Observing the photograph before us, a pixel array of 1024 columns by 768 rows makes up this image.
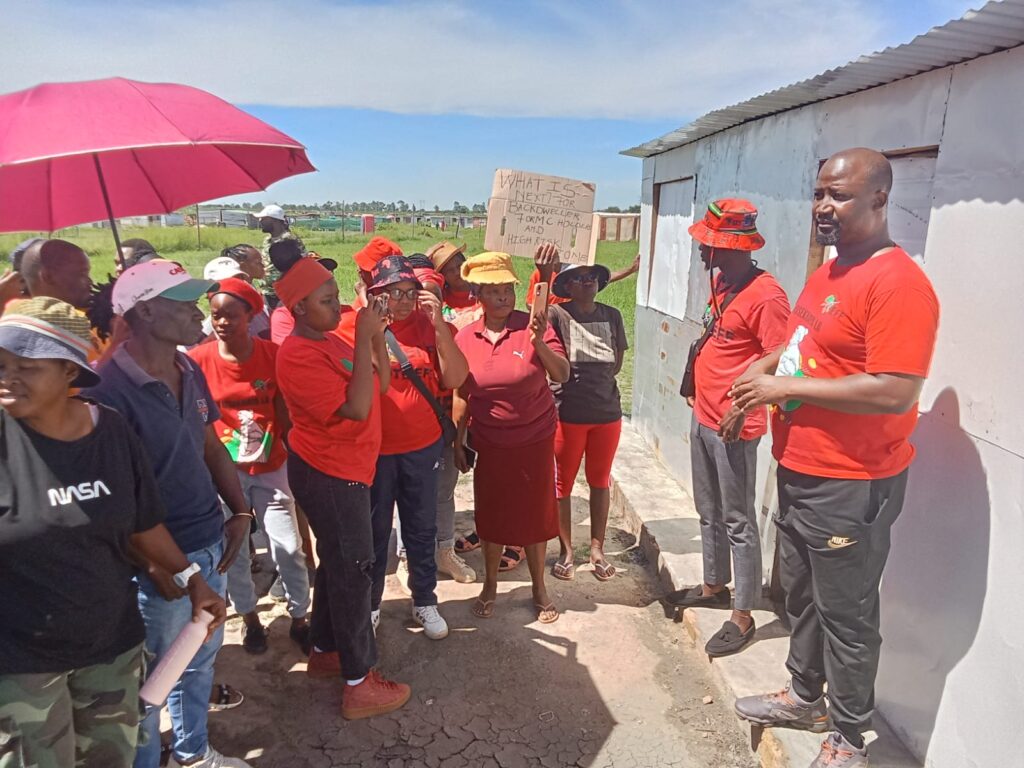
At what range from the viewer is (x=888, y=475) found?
2293mm

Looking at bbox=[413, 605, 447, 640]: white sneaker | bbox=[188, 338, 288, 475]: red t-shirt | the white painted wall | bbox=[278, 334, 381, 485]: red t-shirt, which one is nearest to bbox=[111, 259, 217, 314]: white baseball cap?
bbox=[278, 334, 381, 485]: red t-shirt

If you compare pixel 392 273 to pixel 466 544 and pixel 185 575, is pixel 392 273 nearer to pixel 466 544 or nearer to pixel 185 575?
pixel 185 575

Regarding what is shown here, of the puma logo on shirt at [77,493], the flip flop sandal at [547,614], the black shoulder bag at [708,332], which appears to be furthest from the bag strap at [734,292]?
the puma logo on shirt at [77,493]

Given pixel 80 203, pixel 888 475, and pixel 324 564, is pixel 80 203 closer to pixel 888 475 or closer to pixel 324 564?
pixel 324 564

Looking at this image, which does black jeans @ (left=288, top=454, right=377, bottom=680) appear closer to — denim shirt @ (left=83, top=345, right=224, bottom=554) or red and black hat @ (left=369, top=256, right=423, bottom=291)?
denim shirt @ (left=83, top=345, right=224, bottom=554)

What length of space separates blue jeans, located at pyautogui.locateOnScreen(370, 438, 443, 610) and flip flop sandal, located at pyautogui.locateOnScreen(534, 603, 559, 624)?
662 mm

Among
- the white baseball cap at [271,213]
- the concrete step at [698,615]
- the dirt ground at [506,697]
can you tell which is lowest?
the dirt ground at [506,697]

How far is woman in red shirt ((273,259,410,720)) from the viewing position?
267 centimetres

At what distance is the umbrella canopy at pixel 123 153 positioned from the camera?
1.96m

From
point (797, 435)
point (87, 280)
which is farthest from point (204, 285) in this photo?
point (797, 435)

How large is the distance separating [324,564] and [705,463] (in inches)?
78.4

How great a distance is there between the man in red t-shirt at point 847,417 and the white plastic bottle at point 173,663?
2.03 metres

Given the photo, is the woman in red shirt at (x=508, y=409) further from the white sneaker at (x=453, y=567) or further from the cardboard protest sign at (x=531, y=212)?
the white sneaker at (x=453, y=567)

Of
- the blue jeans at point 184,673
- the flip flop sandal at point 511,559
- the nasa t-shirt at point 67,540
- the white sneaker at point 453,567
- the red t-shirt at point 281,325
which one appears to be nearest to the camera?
the nasa t-shirt at point 67,540
